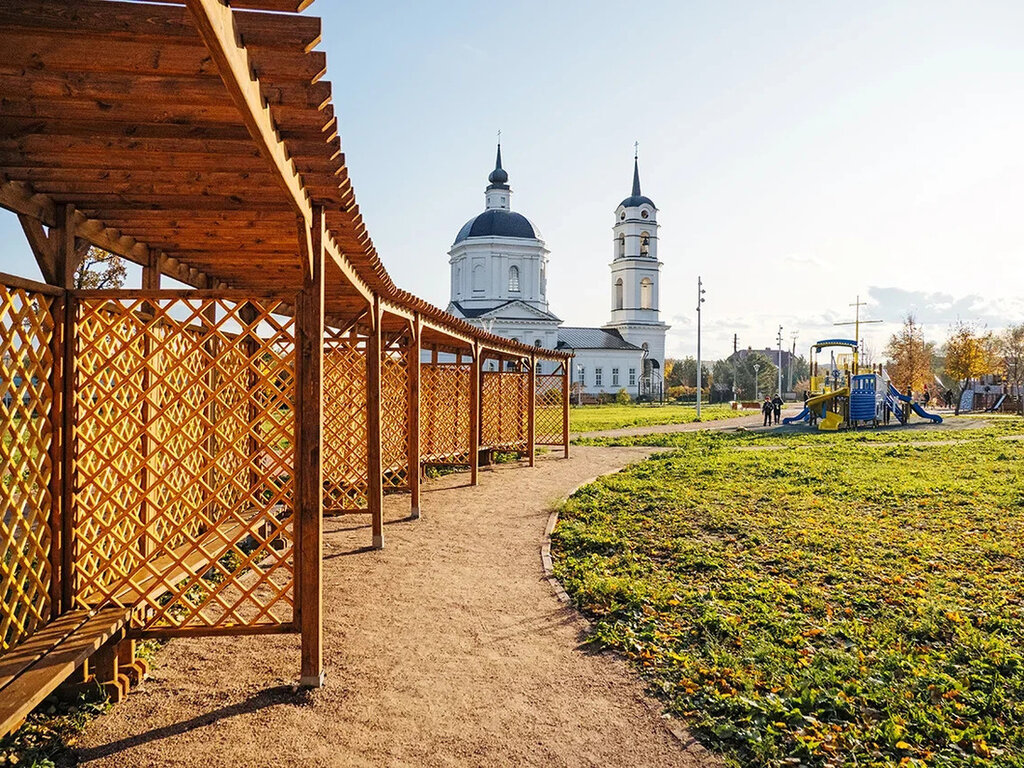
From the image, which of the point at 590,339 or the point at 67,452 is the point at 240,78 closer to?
the point at 67,452

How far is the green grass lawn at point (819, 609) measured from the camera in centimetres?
343

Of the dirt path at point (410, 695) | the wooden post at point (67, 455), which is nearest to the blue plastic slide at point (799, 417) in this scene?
the dirt path at point (410, 695)

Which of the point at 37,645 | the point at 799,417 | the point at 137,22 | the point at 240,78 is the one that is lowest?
the point at 37,645

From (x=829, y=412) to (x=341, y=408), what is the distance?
19715mm

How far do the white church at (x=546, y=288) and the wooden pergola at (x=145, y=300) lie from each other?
1778 inches

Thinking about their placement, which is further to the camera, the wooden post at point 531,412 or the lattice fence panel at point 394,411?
the wooden post at point 531,412

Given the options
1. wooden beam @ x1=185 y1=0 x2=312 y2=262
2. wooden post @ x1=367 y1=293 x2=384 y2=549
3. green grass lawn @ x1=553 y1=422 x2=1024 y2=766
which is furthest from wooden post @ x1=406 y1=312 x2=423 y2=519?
wooden beam @ x1=185 y1=0 x2=312 y2=262

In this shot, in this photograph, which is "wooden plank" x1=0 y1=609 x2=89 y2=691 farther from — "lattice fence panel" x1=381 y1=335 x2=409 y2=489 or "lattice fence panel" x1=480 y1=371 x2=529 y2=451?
"lattice fence panel" x1=480 y1=371 x2=529 y2=451

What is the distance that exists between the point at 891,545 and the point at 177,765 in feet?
20.7

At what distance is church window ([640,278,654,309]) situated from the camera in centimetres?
6269

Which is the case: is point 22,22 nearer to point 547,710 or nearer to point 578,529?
point 547,710

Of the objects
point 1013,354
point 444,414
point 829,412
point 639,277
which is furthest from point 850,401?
point 639,277

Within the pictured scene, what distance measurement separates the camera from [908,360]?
1722 inches

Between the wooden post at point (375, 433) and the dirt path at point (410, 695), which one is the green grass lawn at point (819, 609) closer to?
the dirt path at point (410, 695)
